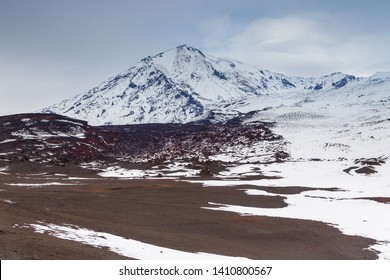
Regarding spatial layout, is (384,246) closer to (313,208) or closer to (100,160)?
(313,208)

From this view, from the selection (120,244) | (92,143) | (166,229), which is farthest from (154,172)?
(120,244)

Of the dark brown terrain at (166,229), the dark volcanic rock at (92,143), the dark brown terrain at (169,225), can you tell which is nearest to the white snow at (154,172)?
the dark volcanic rock at (92,143)

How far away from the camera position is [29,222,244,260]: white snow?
15375 mm

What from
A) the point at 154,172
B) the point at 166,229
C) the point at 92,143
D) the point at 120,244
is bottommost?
the point at 166,229

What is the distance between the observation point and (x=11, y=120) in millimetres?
125062

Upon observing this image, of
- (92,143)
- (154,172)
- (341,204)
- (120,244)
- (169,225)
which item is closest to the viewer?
(120,244)

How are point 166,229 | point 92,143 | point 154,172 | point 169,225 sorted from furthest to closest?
point 92,143 < point 154,172 < point 169,225 < point 166,229

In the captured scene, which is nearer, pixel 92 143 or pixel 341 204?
pixel 341 204

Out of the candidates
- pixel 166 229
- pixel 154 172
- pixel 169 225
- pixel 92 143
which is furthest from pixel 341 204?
pixel 92 143

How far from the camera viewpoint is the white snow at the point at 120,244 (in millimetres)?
15375

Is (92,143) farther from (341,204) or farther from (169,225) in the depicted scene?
(169,225)

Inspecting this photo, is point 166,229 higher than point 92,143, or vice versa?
point 92,143

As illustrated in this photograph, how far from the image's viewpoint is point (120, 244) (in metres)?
16.5

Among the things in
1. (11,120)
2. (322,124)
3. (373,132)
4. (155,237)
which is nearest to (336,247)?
(155,237)
